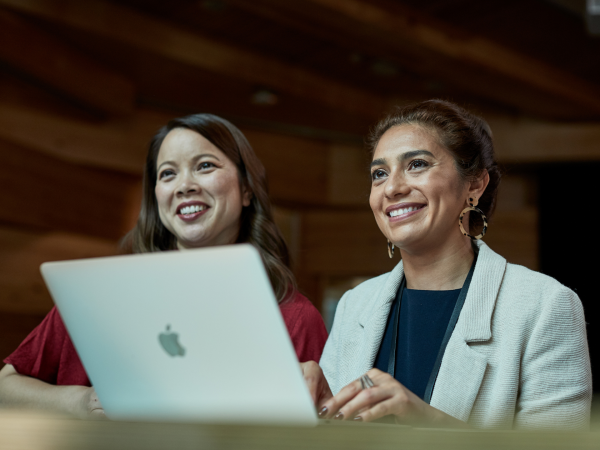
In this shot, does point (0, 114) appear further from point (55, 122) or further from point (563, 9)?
point (563, 9)

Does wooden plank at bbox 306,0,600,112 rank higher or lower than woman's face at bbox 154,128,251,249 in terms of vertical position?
higher

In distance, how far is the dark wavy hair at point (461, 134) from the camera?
1740mm

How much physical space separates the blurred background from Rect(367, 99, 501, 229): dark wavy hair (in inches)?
75.0

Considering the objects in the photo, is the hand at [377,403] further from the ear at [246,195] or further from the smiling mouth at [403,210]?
the ear at [246,195]

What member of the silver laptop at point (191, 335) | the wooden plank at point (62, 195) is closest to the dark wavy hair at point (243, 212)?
the silver laptop at point (191, 335)

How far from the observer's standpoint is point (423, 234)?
5.44ft

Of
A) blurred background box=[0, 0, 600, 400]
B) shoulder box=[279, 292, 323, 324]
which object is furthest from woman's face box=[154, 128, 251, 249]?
blurred background box=[0, 0, 600, 400]

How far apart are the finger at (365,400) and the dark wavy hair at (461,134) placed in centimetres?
81

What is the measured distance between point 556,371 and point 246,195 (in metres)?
1.13

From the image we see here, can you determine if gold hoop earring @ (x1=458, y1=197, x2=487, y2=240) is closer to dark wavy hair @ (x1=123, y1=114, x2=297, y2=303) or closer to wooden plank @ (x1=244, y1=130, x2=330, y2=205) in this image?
dark wavy hair @ (x1=123, y1=114, x2=297, y2=303)

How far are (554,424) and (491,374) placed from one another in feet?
0.56

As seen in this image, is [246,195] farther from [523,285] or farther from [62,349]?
[523,285]

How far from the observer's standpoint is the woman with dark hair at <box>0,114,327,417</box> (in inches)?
75.5

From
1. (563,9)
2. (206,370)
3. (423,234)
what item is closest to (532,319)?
(423,234)
